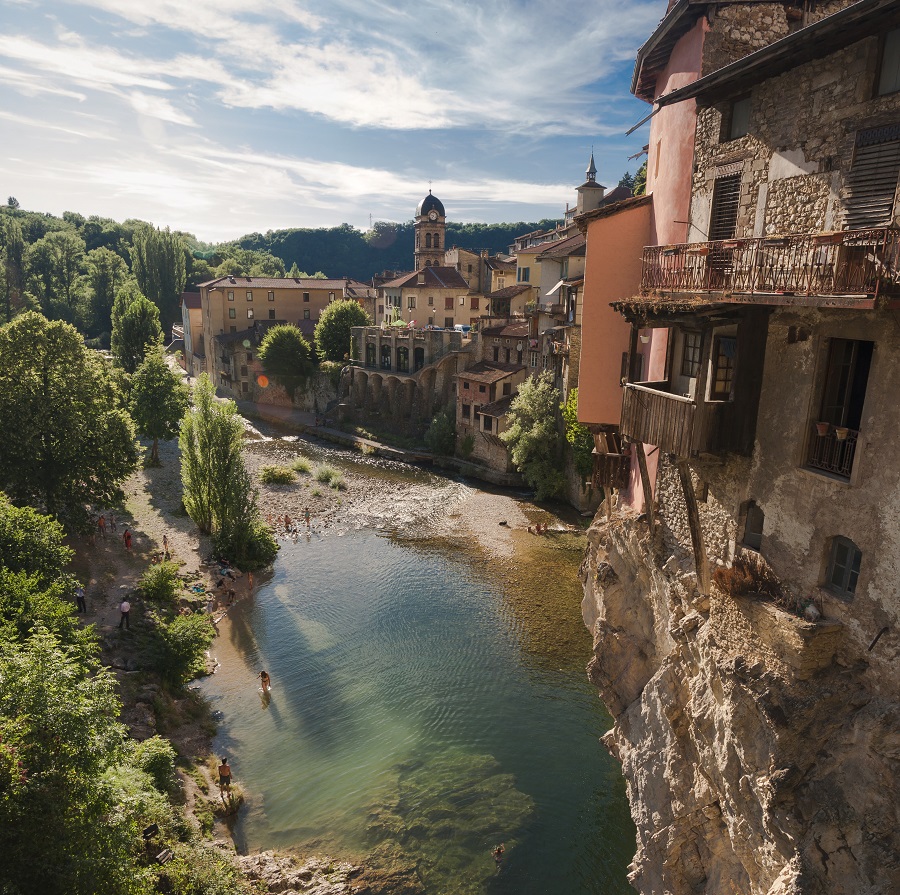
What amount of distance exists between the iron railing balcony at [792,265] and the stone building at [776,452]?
0.03 metres

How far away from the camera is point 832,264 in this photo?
27.7ft

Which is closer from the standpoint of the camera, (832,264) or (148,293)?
(832,264)

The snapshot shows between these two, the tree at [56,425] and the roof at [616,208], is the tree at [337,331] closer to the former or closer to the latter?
the tree at [56,425]

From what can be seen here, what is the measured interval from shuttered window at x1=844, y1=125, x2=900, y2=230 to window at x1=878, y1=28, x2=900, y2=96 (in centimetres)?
57

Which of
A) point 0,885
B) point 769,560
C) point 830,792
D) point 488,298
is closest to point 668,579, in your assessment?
point 769,560

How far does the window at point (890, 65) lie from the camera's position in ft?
28.3

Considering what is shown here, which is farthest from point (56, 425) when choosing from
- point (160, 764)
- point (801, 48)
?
point (801, 48)

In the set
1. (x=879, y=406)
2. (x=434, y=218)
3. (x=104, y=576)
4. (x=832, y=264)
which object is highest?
(x=434, y=218)

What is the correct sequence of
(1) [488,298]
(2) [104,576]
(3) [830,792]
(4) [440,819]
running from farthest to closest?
(1) [488,298] < (2) [104,576] < (4) [440,819] < (3) [830,792]

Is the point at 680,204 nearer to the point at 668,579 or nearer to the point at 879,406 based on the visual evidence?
the point at 879,406

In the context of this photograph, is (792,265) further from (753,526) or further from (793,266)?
(753,526)

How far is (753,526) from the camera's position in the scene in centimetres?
1159

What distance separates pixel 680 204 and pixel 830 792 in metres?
11.2

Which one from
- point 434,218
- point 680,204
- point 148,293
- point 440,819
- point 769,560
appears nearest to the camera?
point 769,560
